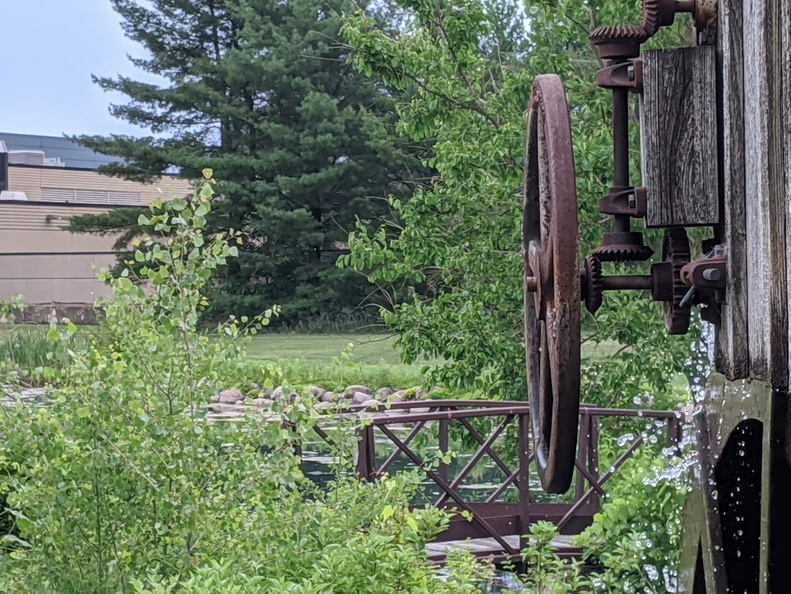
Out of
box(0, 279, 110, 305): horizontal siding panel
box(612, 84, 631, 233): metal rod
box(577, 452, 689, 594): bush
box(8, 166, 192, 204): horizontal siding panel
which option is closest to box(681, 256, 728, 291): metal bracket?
box(612, 84, 631, 233): metal rod

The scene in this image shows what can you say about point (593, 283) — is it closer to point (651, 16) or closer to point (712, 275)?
point (712, 275)

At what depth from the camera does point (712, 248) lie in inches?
109

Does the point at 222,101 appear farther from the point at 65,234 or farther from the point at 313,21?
the point at 65,234

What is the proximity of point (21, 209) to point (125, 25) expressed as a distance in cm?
887

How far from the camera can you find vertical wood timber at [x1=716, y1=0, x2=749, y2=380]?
8.36 feet

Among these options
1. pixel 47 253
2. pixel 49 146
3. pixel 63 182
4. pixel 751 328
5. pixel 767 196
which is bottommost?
pixel 751 328

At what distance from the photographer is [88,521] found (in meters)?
4.19

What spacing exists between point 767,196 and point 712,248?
1.37 ft

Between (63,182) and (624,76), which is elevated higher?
(63,182)

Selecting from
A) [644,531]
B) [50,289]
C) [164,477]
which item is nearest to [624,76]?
[164,477]

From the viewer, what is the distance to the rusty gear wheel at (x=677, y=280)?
2.74 meters

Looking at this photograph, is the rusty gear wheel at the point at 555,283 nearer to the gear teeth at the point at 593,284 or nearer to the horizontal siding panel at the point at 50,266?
the gear teeth at the point at 593,284

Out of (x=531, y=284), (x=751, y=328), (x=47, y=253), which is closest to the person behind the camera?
(x=751, y=328)

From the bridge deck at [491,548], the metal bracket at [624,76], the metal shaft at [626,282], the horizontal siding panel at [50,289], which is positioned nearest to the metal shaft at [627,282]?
the metal shaft at [626,282]
